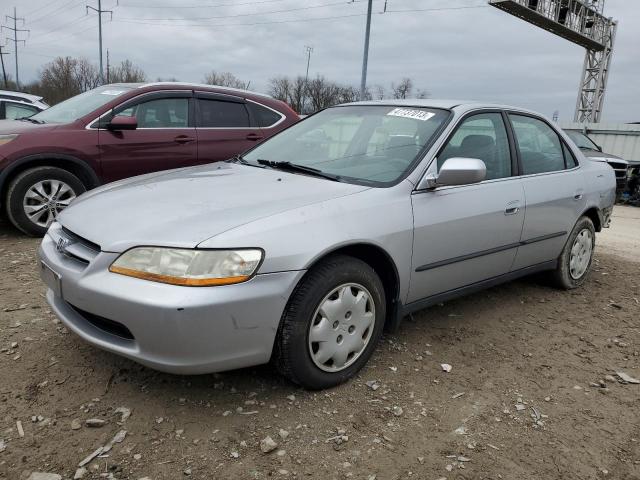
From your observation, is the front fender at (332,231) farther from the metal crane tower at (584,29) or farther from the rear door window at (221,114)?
the metal crane tower at (584,29)

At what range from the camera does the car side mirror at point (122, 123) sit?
544cm

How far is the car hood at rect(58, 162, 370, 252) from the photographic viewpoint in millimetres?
2398

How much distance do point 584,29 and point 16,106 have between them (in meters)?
23.8

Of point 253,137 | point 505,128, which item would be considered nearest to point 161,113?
point 253,137

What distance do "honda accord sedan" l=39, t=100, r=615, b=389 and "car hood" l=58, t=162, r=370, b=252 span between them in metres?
0.01

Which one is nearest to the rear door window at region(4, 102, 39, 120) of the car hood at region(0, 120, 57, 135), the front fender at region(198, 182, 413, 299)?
the car hood at region(0, 120, 57, 135)

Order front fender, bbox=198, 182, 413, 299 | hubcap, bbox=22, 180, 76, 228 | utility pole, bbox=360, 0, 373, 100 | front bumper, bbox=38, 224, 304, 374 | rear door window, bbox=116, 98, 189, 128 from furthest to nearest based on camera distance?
utility pole, bbox=360, 0, 373, 100 < rear door window, bbox=116, 98, 189, 128 < hubcap, bbox=22, 180, 76, 228 < front fender, bbox=198, 182, 413, 299 < front bumper, bbox=38, 224, 304, 374

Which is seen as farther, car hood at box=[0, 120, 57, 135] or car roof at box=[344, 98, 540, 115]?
car hood at box=[0, 120, 57, 135]

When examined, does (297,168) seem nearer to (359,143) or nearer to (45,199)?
(359,143)

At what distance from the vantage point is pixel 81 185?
5.45 m

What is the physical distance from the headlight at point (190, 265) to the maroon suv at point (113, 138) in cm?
356

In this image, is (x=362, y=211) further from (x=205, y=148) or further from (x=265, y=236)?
(x=205, y=148)

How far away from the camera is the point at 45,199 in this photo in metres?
5.35

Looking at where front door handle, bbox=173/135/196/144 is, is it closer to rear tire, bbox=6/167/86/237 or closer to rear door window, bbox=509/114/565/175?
rear tire, bbox=6/167/86/237
